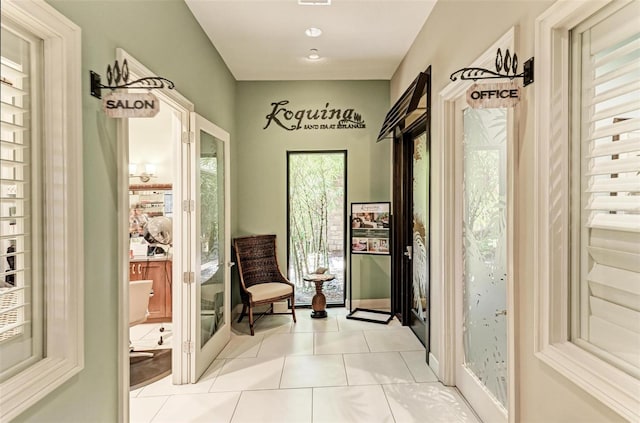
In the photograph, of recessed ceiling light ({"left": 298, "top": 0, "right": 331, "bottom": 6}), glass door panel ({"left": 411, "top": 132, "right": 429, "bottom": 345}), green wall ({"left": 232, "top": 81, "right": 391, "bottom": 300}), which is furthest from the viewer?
green wall ({"left": 232, "top": 81, "right": 391, "bottom": 300})

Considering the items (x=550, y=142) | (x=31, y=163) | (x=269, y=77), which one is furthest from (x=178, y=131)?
(x=550, y=142)

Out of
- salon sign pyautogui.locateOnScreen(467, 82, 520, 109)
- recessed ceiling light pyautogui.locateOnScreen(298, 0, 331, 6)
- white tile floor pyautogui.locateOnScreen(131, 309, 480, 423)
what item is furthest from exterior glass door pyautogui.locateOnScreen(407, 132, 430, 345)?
salon sign pyautogui.locateOnScreen(467, 82, 520, 109)

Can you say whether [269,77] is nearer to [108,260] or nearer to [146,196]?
[146,196]

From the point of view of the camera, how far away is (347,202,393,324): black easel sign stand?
4.43m

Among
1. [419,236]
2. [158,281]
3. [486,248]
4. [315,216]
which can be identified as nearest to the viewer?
[486,248]

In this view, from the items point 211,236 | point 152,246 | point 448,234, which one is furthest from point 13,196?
point 152,246

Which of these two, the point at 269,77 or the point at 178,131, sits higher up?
the point at 269,77

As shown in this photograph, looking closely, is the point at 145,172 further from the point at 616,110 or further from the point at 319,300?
the point at 616,110

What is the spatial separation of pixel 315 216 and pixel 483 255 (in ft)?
A: 9.14

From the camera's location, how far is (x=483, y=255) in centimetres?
227

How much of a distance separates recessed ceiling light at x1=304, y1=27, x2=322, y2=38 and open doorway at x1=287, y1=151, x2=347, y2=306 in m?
1.67

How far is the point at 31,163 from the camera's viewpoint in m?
1.34

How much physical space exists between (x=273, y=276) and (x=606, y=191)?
382 centimetres

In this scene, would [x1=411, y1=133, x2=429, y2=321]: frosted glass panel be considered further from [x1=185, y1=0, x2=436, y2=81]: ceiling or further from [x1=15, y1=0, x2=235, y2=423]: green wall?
[x1=15, y1=0, x2=235, y2=423]: green wall
